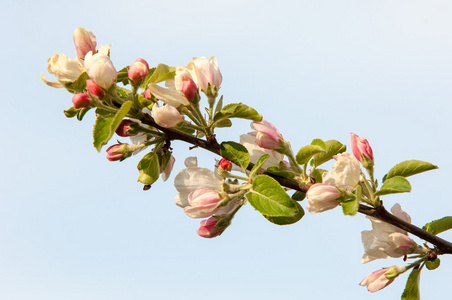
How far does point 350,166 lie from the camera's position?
2029mm

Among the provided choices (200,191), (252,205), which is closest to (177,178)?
(200,191)

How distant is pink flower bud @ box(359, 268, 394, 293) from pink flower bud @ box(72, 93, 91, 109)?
1.20 m

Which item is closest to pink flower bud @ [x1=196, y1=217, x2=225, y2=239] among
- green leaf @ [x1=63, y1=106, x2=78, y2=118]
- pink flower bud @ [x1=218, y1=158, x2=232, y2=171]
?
pink flower bud @ [x1=218, y1=158, x2=232, y2=171]

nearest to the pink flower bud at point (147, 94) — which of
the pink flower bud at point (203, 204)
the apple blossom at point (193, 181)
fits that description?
the apple blossom at point (193, 181)

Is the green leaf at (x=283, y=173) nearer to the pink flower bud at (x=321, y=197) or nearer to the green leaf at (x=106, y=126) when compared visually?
the pink flower bud at (x=321, y=197)

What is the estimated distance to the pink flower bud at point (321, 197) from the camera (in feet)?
6.35

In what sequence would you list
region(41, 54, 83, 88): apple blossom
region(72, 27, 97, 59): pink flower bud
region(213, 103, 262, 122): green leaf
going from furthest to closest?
region(72, 27, 97, 59): pink flower bud, region(41, 54, 83, 88): apple blossom, region(213, 103, 262, 122): green leaf

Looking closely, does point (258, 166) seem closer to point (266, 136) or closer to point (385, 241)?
→ point (266, 136)

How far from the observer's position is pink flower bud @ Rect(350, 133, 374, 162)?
214 cm

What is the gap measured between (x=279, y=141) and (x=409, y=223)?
1.81ft

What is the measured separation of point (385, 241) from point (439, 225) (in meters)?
0.29

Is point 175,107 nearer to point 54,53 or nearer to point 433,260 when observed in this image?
point 54,53

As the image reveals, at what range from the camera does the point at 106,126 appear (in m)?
2.02

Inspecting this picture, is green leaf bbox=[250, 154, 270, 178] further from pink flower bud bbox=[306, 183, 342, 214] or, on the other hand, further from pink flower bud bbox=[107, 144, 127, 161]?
pink flower bud bbox=[107, 144, 127, 161]
